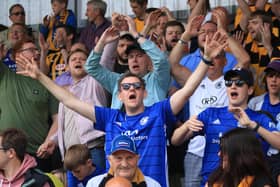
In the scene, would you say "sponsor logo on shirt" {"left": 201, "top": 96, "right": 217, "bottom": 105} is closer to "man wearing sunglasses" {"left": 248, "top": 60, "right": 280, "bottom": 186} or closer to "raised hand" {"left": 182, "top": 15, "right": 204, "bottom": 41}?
"man wearing sunglasses" {"left": 248, "top": 60, "right": 280, "bottom": 186}

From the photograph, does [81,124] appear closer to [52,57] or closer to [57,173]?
[57,173]

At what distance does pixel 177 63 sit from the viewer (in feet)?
30.5

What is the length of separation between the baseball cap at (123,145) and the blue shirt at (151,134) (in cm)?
50

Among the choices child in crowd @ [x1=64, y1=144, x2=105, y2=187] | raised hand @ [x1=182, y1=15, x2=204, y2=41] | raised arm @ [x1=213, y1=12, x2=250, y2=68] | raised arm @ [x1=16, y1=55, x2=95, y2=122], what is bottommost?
child in crowd @ [x1=64, y1=144, x2=105, y2=187]

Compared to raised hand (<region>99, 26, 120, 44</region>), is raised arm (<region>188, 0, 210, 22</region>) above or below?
above

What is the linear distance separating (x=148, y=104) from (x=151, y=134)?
944mm

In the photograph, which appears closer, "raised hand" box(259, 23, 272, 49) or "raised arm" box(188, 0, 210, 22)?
"raised hand" box(259, 23, 272, 49)

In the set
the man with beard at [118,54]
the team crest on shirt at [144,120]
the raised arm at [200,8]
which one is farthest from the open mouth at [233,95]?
the raised arm at [200,8]

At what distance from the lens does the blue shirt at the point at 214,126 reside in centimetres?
783

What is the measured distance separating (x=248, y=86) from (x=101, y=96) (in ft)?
7.46

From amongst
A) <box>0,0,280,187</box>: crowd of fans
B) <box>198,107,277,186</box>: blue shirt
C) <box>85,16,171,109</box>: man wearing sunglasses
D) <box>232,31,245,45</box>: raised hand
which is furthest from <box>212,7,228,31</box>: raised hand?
<box>198,107,277,186</box>: blue shirt

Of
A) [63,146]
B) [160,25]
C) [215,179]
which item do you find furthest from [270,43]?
[215,179]

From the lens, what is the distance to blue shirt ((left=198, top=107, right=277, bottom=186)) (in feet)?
25.7

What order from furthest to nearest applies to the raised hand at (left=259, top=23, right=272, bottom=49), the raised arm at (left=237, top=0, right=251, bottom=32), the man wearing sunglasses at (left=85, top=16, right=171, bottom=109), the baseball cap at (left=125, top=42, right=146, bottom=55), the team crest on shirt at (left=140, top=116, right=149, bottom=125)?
the raised arm at (left=237, top=0, right=251, bottom=32) < the raised hand at (left=259, top=23, right=272, bottom=49) < the baseball cap at (left=125, top=42, right=146, bottom=55) < the man wearing sunglasses at (left=85, top=16, right=171, bottom=109) < the team crest on shirt at (left=140, top=116, right=149, bottom=125)
